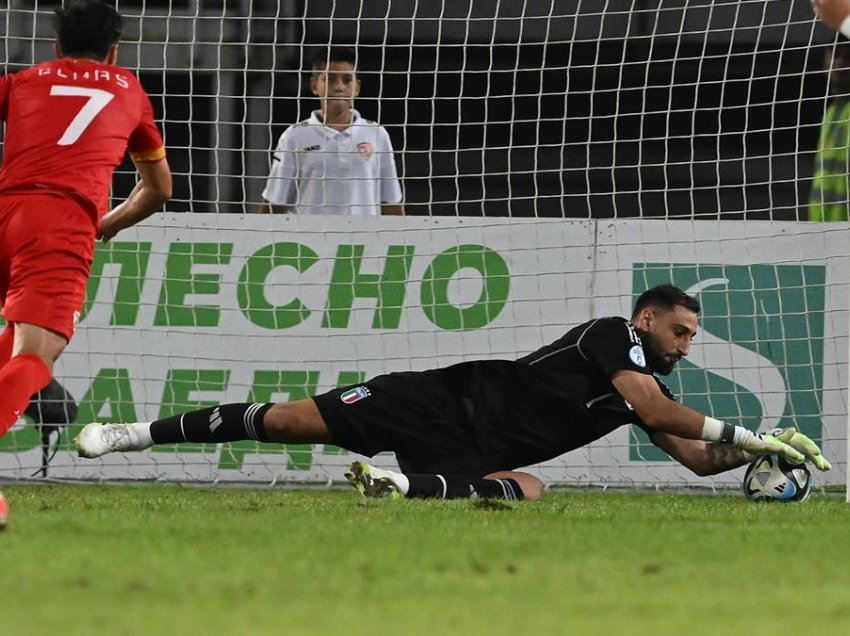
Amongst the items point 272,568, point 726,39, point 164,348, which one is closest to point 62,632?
point 272,568

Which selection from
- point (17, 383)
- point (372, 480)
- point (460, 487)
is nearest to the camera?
point (17, 383)

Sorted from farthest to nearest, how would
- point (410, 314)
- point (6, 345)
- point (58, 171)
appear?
point (410, 314) → point (6, 345) → point (58, 171)

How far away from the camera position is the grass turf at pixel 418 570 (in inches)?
123

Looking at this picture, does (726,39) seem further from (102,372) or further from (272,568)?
(272,568)

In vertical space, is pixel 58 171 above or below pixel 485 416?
above

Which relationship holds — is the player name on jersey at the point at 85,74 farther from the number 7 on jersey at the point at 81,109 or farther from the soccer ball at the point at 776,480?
the soccer ball at the point at 776,480

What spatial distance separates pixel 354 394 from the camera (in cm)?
688

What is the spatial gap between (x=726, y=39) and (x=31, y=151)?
504 cm

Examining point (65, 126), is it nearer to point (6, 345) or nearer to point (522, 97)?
point (6, 345)

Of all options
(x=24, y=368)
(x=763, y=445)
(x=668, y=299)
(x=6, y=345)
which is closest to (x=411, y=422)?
(x=668, y=299)

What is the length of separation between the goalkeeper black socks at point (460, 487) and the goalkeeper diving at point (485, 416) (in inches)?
5.1

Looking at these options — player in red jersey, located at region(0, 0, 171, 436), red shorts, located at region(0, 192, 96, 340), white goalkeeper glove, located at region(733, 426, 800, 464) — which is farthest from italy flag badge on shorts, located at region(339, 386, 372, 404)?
red shorts, located at region(0, 192, 96, 340)

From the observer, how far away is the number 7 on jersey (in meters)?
5.30

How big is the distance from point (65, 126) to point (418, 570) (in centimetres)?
221
